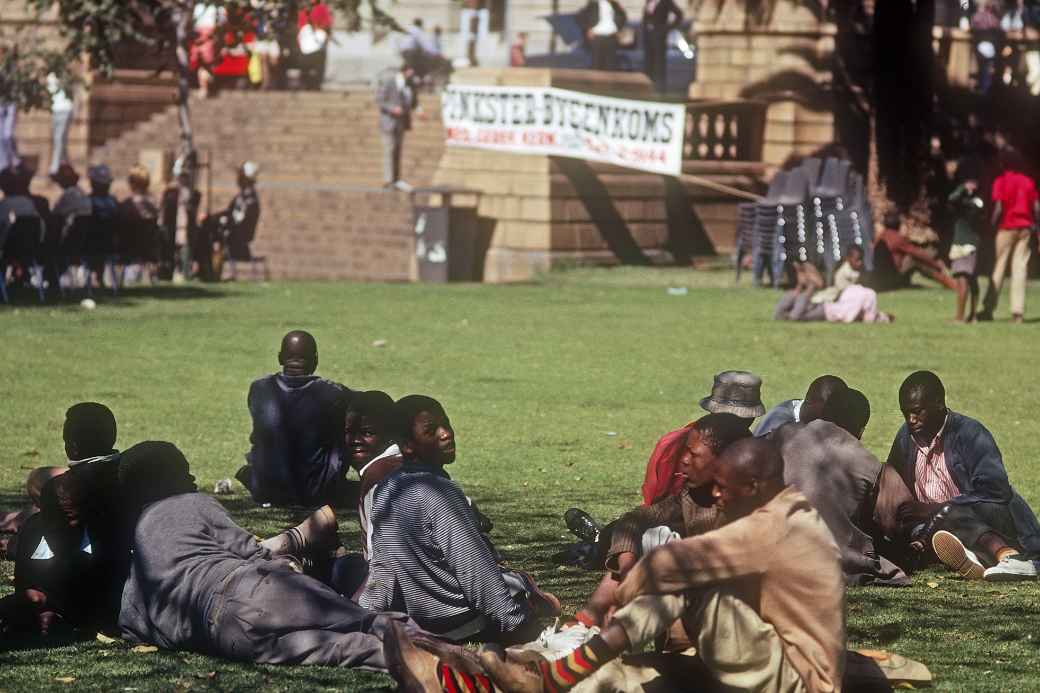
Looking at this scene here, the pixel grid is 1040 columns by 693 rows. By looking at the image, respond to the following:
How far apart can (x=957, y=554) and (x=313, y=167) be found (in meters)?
27.7

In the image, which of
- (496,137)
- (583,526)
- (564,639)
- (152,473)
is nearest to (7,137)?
(496,137)

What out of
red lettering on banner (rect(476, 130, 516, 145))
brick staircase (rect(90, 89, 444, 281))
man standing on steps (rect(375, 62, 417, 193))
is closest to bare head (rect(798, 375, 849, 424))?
red lettering on banner (rect(476, 130, 516, 145))

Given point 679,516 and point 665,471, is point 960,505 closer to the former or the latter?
point 665,471

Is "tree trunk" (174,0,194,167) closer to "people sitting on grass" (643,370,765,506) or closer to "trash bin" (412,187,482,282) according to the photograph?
"trash bin" (412,187,482,282)

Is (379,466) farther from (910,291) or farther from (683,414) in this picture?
(910,291)

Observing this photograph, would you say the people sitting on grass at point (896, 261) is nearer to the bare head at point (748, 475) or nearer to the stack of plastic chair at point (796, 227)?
the stack of plastic chair at point (796, 227)

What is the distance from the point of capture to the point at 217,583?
7785 mm

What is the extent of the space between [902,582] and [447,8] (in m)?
41.8

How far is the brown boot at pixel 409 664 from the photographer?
673 centimetres

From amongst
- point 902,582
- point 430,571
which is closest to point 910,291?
point 902,582

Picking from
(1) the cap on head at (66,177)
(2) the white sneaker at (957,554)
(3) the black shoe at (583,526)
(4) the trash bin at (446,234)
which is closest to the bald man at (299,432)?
(3) the black shoe at (583,526)

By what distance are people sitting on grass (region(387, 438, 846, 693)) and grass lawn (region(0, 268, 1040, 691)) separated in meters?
1.03

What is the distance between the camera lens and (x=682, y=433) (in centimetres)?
922

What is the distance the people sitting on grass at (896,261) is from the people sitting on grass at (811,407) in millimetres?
16253
